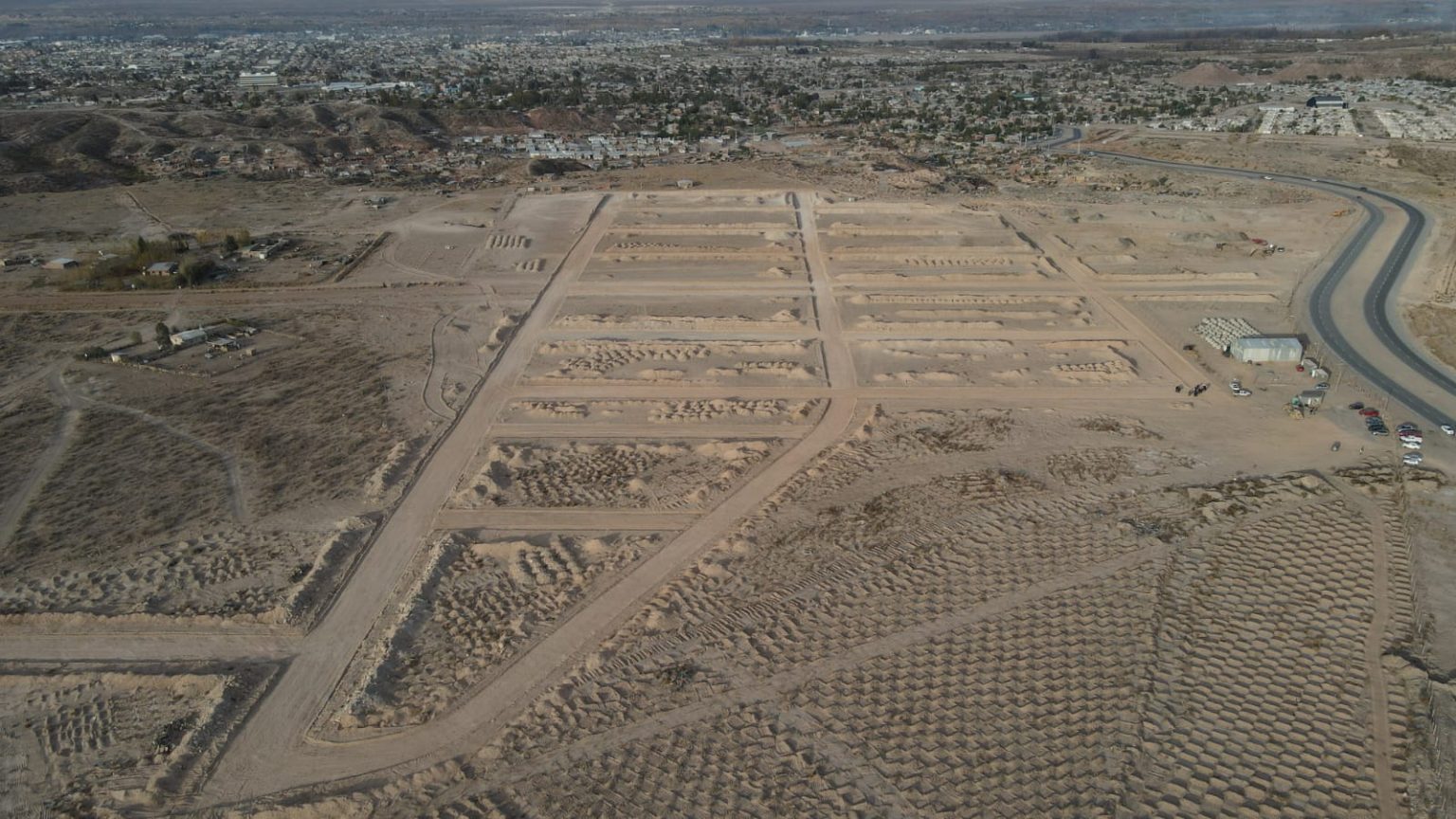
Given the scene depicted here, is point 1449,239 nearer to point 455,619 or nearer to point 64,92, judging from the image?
point 455,619

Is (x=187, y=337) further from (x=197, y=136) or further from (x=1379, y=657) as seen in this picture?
(x=197, y=136)

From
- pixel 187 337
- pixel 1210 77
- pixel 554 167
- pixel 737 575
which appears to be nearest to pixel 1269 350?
pixel 737 575

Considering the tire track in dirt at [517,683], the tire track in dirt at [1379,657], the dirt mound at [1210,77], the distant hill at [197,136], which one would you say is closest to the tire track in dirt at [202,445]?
the tire track in dirt at [517,683]

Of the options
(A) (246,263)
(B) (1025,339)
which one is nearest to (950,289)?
(B) (1025,339)

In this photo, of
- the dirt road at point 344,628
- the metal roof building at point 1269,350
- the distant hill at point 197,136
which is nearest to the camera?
the dirt road at point 344,628

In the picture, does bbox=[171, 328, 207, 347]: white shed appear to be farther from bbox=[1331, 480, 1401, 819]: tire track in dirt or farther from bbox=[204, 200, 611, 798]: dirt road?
bbox=[1331, 480, 1401, 819]: tire track in dirt

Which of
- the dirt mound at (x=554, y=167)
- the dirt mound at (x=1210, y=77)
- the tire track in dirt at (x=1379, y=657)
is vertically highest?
the dirt mound at (x=1210, y=77)

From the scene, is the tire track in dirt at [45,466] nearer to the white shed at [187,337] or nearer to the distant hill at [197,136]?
the white shed at [187,337]

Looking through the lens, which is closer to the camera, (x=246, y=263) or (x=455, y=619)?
(x=455, y=619)
